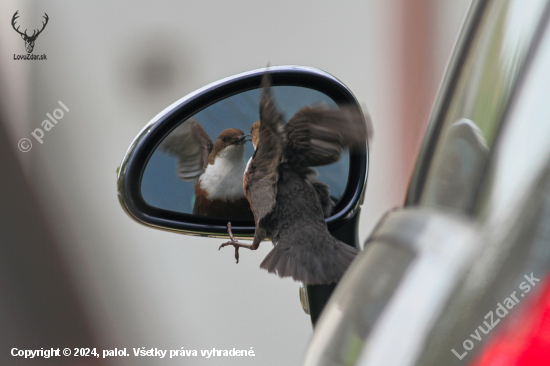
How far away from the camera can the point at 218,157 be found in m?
0.86

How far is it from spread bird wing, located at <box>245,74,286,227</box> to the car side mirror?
1.9 inches

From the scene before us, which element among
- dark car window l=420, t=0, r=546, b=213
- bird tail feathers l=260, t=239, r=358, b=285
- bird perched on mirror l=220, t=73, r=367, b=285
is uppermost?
dark car window l=420, t=0, r=546, b=213

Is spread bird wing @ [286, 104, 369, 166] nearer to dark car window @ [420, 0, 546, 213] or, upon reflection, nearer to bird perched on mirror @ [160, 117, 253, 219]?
bird perched on mirror @ [160, 117, 253, 219]

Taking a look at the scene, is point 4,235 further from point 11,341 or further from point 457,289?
point 457,289

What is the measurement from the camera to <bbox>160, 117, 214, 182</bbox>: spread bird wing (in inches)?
34.7

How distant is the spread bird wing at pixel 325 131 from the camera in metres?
0.72

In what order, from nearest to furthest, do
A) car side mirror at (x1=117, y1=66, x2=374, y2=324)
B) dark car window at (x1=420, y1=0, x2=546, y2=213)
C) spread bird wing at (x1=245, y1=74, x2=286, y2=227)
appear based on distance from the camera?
dark car window at (x1=420, y1=0, x2=546, y2=213) < spread bird wing at (x1=245, y1=74, x2=286, y2=227) < car side mirror at (x1=117, y1=66, x2=374, y2=324)

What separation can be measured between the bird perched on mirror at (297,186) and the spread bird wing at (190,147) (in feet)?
0.36

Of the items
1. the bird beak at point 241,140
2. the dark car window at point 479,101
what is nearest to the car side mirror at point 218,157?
the bird beak at point 241,140

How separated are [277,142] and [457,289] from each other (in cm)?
51

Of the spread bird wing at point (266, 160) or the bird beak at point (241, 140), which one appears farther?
the bird beak at point (241, 140)

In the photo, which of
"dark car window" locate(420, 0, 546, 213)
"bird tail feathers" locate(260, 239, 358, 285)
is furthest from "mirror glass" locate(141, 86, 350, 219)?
"dark car window" locate(420, 0, 546, 213)

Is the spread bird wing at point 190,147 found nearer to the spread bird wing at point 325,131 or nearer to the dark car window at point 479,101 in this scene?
the spread bird wing at point 325,131

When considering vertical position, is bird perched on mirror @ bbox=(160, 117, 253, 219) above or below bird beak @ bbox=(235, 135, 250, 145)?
below
